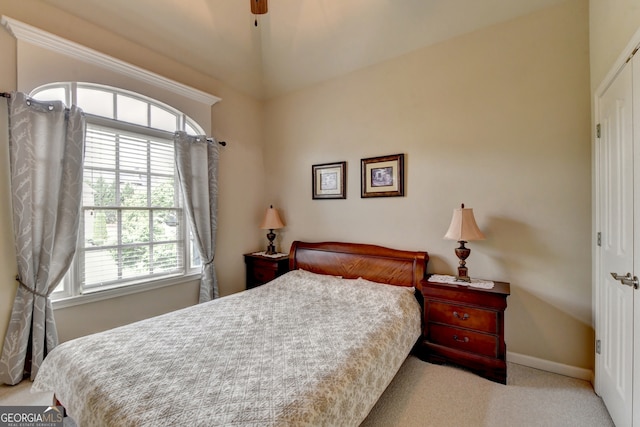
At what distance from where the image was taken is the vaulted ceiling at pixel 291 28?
246cm

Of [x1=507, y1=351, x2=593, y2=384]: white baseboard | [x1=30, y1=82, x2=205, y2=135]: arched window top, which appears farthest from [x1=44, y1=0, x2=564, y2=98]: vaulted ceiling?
[x1=507, y1=351, x2=593, y2=384]: white baseboard

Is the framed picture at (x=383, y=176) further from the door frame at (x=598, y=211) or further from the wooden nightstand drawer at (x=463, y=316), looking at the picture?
the door frame at (x=598, y=211)

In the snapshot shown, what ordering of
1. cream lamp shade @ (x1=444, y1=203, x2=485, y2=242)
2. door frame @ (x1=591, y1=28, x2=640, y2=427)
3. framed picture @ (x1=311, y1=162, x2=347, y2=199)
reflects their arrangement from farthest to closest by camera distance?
framed picture @ (x1=311, y1=162, x2=347, y2=199)
cream lamp shade @ (x1=444, y1=203, x2=485, y2=242)
door frame @ (x1=591, y1=28, x2=640, y2=427)

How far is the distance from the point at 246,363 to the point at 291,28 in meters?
3.27

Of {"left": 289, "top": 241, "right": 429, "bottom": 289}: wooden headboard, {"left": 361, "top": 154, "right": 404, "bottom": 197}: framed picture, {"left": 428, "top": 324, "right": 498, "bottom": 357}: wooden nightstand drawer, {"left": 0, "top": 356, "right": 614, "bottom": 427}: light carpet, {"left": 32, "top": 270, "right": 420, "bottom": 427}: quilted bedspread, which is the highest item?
{"left": 361, "top": 154, "right": 404, "bottom": 197}: framed picture

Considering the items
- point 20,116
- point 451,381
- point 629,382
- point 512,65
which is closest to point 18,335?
point 20,116

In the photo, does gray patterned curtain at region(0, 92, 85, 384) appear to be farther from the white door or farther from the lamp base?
the white door

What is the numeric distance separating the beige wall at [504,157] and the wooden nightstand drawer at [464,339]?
443 mm

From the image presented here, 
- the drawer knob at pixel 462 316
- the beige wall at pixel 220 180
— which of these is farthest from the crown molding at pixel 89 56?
the drawer knob at pixel 462 316

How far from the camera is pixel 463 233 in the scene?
2314mm

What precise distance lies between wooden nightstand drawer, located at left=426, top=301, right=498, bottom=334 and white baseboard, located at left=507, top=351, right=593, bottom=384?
1.82 ft

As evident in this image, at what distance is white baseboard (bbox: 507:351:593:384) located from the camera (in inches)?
84.5

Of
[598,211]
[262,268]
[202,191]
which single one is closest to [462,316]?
[598,211]

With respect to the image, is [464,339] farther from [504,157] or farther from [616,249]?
[504,157]
